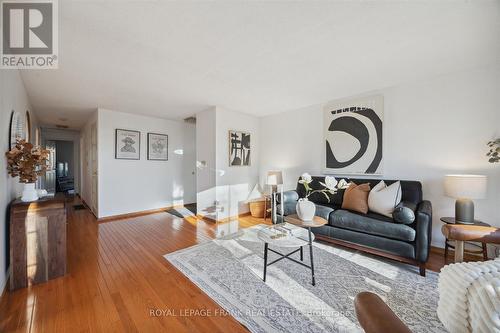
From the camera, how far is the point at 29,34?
1.78 metres

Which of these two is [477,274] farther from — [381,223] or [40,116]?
[40,116]

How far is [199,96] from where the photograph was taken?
11.0 ft

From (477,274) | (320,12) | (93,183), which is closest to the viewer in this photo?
(477,274)

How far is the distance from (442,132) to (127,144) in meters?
5.65

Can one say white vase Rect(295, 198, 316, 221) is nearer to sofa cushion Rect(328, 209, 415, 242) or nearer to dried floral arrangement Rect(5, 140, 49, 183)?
sofa cushion Rect(328, 209, 415, 242)

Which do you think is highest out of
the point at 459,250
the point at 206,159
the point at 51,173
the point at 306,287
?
the point at 206,159

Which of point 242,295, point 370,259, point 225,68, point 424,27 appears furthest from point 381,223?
point 225,68

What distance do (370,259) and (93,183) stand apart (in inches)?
221

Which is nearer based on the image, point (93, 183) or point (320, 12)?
point (320, 12)

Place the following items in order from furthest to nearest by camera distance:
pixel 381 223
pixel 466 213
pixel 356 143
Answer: pixel 356 143, pixel 381 223, pixel 466 213

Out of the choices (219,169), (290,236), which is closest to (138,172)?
(219,169)

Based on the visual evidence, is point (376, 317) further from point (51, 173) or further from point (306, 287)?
point (51, 173)

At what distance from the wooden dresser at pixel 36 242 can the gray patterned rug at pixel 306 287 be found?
3.56 ft

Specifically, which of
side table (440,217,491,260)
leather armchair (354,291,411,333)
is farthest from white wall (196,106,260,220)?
leather armchair (354,291,411,333)
